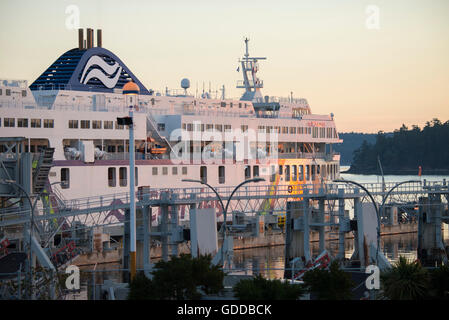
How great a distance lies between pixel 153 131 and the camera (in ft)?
226

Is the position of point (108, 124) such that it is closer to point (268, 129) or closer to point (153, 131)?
point (153, 131)

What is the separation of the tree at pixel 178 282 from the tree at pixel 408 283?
6.39 metres

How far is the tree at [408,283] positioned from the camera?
3197 centimetres

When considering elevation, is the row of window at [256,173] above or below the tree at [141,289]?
above

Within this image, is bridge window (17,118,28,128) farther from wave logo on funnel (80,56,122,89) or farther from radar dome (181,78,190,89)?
radar dome (181,78,190,89)

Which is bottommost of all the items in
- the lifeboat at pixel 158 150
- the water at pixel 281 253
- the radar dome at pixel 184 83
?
the water at pixel 281 253

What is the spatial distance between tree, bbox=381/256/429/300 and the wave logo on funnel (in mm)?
41153

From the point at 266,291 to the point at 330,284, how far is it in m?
2.96

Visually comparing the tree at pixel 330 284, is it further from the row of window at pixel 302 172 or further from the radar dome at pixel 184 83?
the radar dome at pixel 184 83

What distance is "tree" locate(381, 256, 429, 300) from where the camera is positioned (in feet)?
105

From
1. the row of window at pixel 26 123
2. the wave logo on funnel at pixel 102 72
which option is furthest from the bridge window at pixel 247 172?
the row of window at pixel 26 123

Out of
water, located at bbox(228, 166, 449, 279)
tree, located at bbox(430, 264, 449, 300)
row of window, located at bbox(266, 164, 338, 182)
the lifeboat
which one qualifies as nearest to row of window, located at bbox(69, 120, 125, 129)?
the lifeboat

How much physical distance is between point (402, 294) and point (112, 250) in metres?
30.5
